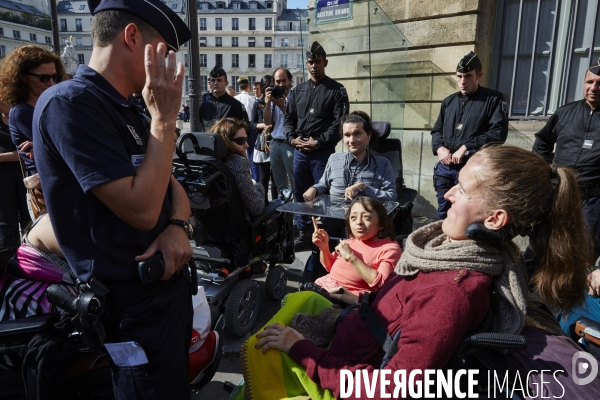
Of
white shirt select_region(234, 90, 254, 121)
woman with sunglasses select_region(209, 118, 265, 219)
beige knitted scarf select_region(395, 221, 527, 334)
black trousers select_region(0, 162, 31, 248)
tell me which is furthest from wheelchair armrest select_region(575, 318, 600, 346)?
white shirt select_region(234, 90, 254, 121)

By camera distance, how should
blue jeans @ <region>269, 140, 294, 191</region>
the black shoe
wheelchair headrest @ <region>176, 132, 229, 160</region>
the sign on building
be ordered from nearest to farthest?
wheelchair headrest @ <region>176, 132, 229, 160</region> < the black shoe < blue jeans @ <region>269, 140, 294, 191</region> < the sign on building

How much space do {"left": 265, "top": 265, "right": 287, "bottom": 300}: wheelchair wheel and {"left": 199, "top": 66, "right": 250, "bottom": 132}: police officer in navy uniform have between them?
10.2 feet

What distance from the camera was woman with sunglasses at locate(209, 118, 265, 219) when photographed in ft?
10.3

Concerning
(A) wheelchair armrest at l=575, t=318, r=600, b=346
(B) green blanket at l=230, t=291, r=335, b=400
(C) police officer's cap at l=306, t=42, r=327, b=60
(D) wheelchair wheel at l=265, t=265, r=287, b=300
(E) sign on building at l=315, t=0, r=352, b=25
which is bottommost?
(D) wheelchair wheel at l=265, t=265, r=287, b=300

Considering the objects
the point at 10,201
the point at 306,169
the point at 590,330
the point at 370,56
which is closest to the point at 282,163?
the point at 306,169

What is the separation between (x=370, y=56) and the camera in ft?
21.5

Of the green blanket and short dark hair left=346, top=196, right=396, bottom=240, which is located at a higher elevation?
short dark hair left=346, top=196, right=396, bottom=240

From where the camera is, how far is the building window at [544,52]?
5.32 meters

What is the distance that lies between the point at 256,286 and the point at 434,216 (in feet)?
12.9

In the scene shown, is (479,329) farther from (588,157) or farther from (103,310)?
(588,157)

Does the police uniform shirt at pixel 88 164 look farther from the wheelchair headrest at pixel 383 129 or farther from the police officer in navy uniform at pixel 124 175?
the wheelchair headrest at pixel 383 129

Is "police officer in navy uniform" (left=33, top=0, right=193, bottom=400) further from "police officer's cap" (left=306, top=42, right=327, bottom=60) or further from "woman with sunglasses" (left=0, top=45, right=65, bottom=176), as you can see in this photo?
"police officer's cap" (left=306, top=42, right=327, bottom=60)

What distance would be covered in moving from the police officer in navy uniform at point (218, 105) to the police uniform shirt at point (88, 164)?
15.9ft

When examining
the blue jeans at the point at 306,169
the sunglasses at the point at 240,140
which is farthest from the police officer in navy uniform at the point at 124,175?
the blue jeans at the point at 306,169
